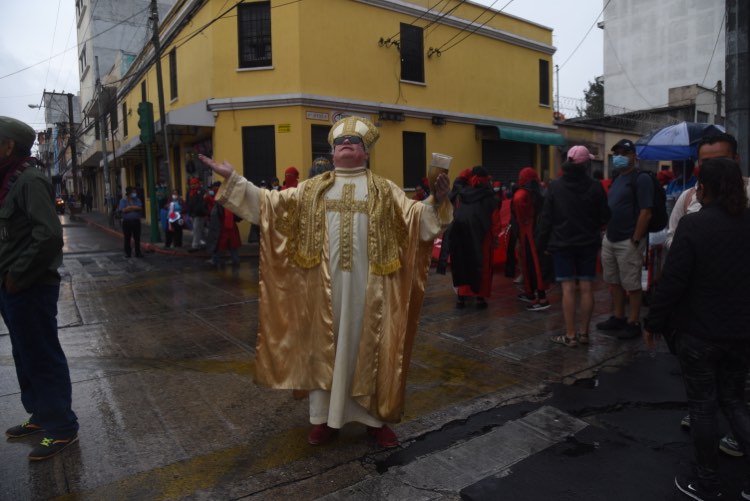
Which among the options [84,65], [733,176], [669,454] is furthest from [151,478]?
[84,65]

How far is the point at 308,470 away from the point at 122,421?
1.51 meters

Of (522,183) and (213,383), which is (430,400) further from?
(522,183)

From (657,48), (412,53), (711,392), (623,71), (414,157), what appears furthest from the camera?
(623,71)

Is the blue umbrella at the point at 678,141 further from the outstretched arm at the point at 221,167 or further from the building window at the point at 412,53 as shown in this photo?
the building window at the point at 412,53

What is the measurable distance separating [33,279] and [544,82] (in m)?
22.5

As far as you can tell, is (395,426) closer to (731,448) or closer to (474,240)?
(731,448)

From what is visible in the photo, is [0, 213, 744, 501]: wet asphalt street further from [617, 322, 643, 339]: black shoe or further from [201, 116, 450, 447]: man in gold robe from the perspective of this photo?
[201, 116, 450, 447]: man in gold robe

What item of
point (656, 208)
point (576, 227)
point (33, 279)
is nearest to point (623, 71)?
point (656, 208)

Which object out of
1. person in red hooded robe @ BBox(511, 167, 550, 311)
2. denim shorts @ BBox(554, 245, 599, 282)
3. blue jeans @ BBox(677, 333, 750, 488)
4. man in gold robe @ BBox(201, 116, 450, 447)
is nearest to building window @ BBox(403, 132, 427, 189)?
person in red hooded robe @ BBox(511, 167, 550, 311)

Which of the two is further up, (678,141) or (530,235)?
(678,141)

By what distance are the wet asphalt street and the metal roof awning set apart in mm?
14248

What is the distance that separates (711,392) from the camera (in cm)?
278

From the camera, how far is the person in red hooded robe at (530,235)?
6.99 meters

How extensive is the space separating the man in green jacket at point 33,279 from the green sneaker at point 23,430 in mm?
226
